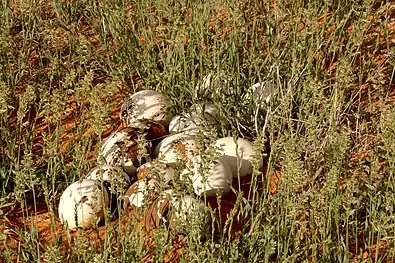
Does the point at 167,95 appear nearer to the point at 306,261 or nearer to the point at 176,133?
the point at 176,133

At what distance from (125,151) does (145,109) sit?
43 cm

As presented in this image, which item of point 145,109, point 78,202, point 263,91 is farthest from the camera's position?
point 145,109

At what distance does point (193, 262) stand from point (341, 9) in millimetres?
2178

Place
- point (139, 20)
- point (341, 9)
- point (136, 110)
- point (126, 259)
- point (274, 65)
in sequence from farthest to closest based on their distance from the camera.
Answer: point (139, 20)
point (341, 9)
point (136, 110)
point (274, 65)
point (126, 259)

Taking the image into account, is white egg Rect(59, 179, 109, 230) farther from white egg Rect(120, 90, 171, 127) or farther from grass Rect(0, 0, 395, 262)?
white egg Rect(120, 90, 171, 127)

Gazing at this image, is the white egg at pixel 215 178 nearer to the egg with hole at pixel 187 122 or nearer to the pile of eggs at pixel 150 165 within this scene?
the pile of eggs at pixel 150 165

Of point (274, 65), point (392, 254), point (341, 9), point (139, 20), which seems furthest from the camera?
point (139, 20)

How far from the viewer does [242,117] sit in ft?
13.0

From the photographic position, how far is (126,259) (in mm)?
2754

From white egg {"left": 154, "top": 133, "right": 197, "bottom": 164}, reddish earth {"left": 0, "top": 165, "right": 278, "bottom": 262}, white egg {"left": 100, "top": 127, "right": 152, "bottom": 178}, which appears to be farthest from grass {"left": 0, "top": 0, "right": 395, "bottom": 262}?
white egg {"left": 154, "top": 133, "right": 197, "bottom": 164}

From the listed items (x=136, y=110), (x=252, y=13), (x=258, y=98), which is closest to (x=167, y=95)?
(x=136, y=110)

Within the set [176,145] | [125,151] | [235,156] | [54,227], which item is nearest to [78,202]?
[54,227]

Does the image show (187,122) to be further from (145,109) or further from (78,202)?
(78,202)

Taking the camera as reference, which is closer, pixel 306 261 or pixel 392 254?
pixel 306 261
